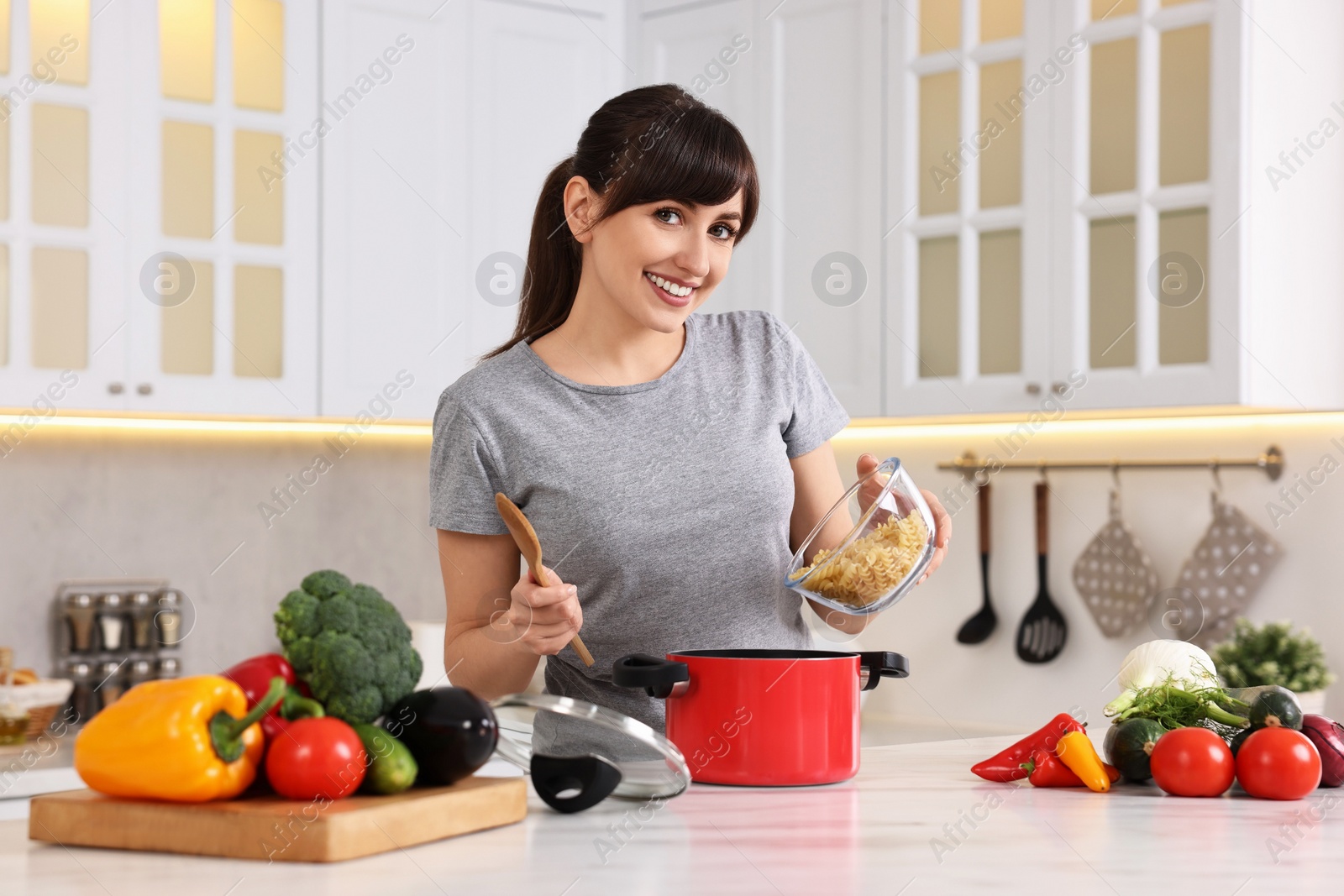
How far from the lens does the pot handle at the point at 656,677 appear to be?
101 centimetres

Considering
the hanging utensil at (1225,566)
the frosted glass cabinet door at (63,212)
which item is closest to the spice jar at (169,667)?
the frosted glass cabinet door at (63,212)

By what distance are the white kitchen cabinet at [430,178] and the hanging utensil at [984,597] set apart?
104cm

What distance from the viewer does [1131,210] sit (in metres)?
2.40

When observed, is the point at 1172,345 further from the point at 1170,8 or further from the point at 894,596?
the point at 894,596

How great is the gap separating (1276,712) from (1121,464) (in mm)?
1668

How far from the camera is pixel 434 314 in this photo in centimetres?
281

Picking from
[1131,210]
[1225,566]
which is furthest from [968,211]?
[1225,566]

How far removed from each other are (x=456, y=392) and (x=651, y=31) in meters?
1.91

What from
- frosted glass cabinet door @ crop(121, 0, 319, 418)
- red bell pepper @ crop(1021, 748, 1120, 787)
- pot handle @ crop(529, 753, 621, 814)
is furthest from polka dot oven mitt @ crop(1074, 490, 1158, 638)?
pot handle @ crop(529, 753, 621, 814)

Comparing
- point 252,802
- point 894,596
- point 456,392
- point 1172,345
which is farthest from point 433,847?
point 1172,345

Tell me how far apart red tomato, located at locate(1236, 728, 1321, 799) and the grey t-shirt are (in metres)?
0.46

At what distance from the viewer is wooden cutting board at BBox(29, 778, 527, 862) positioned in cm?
79

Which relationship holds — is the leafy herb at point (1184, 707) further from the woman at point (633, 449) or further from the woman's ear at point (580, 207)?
the woman's ear at point (580, 207)

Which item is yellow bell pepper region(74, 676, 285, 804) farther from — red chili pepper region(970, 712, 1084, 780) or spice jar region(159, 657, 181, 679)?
spice jar region(159, 657, 181, 679)
